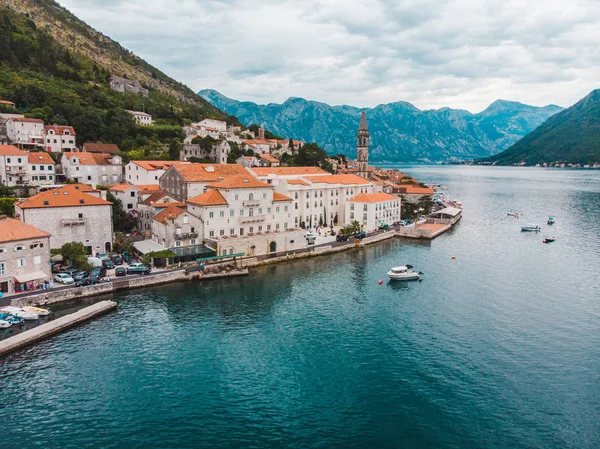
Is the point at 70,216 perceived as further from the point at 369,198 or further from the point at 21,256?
the point at 369,198

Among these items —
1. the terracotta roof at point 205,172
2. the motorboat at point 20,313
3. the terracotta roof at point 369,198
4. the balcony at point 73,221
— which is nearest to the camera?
the motorboat at point 20,313

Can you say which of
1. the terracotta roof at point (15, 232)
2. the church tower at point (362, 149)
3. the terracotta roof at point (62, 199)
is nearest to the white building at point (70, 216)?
the terracotta roof at point (62, 199)

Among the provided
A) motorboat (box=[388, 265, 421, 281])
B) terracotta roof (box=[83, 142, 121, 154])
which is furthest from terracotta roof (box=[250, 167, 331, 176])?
motorboat (box=[388, 265, 421, 281])

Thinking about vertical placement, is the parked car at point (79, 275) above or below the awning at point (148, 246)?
below

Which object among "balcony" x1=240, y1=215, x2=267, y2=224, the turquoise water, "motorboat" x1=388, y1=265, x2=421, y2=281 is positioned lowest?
the turquoise water

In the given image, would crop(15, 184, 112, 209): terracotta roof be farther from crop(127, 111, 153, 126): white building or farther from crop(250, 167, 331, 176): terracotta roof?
crop(127, 111, 153, 126): white building

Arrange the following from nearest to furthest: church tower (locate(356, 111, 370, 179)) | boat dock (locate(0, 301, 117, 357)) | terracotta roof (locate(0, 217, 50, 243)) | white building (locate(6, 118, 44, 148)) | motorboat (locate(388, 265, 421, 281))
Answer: boat dock (locate(0, 301, 117, 357))
terracotta roof (locate(0, 217, 50, 243))
motorboat (locate(388, 265, 421, 281))
white building (locate(6, 118, 44, 148))
church tower (locate(356, 111, 370, 179))

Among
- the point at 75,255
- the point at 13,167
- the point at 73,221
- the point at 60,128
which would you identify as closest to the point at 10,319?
the point at 75,255

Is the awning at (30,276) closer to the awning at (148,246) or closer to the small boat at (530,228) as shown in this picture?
the awning at (148,246)
